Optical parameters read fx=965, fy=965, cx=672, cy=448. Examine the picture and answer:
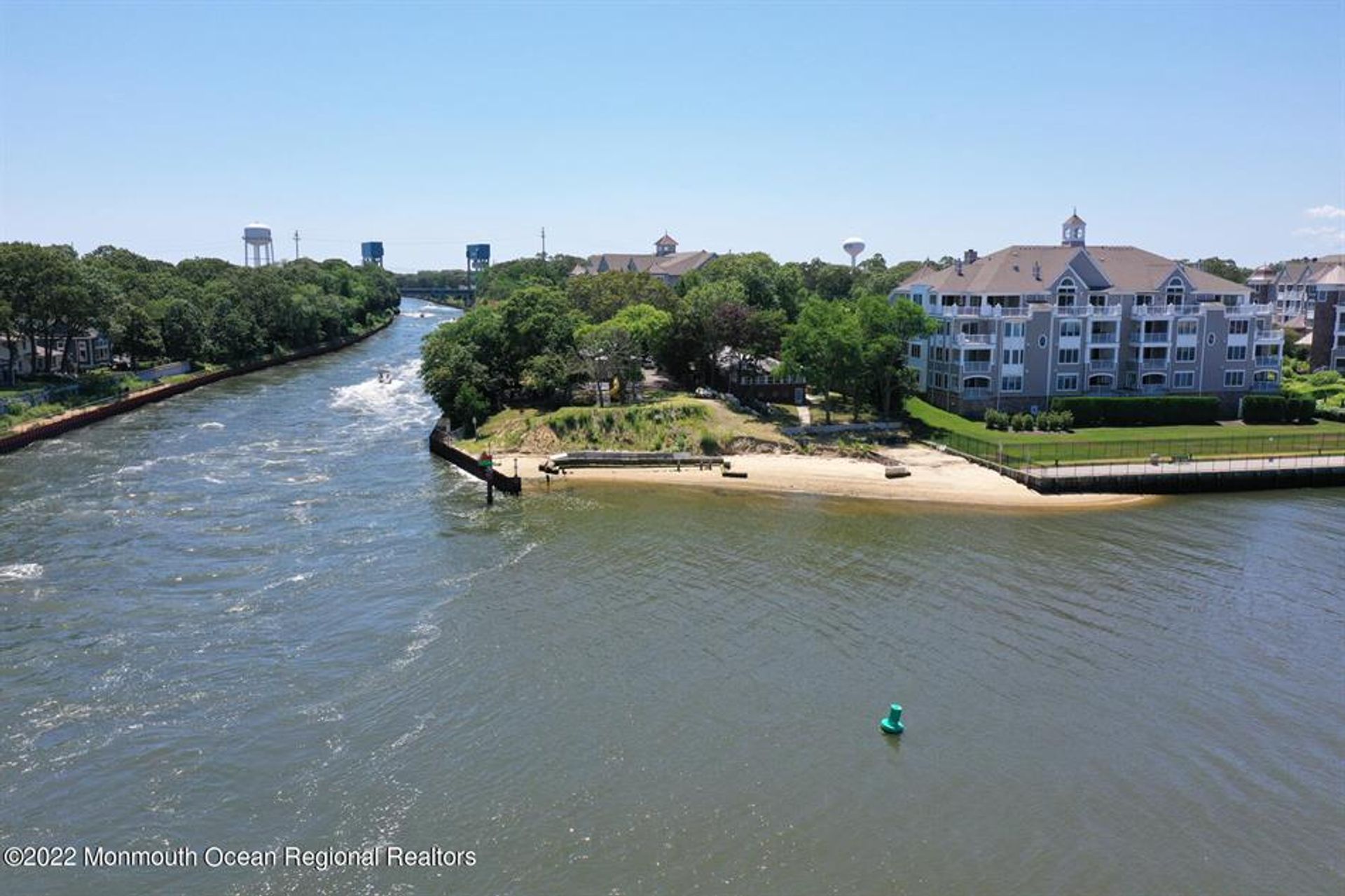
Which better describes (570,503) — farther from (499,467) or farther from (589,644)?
(589,644)

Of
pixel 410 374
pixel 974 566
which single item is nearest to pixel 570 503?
pixel 974 566

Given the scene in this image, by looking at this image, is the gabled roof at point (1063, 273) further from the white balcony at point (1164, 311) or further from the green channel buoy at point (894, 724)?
the green channel buoy at point (894, 724)

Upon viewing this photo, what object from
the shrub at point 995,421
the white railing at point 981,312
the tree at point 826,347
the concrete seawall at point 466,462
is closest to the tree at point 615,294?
the tree at point 826,347

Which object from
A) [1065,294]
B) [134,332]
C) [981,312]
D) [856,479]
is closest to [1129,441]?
[981,312]

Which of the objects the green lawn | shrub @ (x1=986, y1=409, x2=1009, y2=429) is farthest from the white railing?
shrub @ (x1=986, y1=409, x2=1009, y2=429)

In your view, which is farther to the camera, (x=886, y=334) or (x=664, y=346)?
(x=664, y=346)

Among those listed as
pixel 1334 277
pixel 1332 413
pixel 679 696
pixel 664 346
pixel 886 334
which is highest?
pixel 1334 277

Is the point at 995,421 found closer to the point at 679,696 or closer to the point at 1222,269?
the point at 679,696
